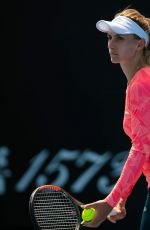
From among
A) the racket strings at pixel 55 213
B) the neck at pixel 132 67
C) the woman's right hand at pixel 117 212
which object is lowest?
the racket strings at pixel 55 213

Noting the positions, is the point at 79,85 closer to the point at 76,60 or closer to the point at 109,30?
the point at 76,60

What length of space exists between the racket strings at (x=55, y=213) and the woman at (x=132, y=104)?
0.42 m

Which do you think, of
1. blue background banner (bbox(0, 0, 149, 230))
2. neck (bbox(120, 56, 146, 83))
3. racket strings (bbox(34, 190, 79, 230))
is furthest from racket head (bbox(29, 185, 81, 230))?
blue background banner (bbox(0, 0, 149, 230))

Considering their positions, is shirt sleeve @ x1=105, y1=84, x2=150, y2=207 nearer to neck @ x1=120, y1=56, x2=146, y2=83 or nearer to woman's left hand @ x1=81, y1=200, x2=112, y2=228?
woman's left hand @ x1=81, y1=200, x2=112, y2=228

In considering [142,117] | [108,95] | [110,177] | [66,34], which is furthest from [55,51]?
[142,117]

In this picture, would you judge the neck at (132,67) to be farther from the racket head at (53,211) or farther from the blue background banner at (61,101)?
the blue background banner at (61,101)

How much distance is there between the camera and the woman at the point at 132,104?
307 centimetres

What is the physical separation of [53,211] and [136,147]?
2.94 feet

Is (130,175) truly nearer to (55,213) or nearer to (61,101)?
(55,213)

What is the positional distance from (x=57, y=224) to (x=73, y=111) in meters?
1.78

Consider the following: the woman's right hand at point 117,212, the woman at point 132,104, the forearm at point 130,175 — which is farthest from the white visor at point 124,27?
the woman's right hand at point 117,212

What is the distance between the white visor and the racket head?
2.48 feet

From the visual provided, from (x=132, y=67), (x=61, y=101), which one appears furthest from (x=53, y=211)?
(x=61, y=101)

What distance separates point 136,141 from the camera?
3.09 metres
